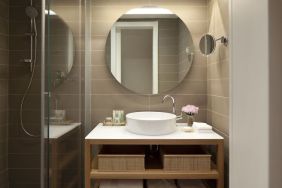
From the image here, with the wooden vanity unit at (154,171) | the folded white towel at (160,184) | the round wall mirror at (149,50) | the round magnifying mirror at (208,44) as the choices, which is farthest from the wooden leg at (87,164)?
the round magnifying mirror at (208,44)

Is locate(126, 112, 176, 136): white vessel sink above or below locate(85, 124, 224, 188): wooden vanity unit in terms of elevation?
above

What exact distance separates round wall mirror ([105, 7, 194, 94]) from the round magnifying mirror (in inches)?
9.8

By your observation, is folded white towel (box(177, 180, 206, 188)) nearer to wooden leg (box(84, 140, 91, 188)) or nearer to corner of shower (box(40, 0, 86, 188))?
wooden leg (box(84, 140, 91, 188))

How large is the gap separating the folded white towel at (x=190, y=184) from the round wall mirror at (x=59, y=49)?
1212mm

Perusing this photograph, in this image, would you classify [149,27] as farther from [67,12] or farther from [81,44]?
[67,12]

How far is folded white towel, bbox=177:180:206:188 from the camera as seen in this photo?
184 centimetres

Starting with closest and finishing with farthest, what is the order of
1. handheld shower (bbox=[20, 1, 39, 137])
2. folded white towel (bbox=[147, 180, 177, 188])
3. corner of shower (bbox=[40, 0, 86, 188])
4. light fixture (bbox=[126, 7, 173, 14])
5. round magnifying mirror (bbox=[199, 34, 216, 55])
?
corner of shower (bbox=[40, 0, 86, 188]) < folded white towel (bbox=[147, 180, 177, 188]) < round magnifying mirror (bbox=[199, 34, 216, 55]) < handheld shower (bbox=[20, 1, 39, 137]) < light fixture (bbox=[126, 7, 173, 14])

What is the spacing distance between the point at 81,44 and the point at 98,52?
11.0 inches

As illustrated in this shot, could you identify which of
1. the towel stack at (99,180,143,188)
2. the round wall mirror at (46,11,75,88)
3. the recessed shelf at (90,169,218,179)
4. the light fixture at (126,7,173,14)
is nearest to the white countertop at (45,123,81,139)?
the round wall mirror at (46,11,75,88)

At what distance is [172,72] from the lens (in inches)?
91.8

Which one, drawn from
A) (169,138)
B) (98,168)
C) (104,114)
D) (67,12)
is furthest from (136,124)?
(67,12)

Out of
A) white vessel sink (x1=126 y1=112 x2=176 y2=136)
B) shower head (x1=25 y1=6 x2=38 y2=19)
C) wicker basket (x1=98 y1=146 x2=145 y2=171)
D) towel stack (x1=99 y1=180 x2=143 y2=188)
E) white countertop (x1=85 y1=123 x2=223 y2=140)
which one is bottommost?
towel stack (x1=99 y1=180 x2=143 y2=188)

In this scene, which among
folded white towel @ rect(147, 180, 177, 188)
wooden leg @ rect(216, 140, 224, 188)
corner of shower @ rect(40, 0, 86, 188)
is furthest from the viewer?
folded white towel @ rect(147, 180, 177, 188)

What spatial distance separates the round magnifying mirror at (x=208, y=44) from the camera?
6.73 ft
